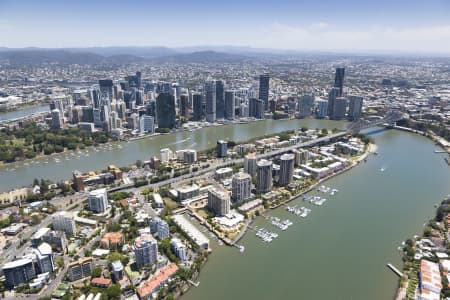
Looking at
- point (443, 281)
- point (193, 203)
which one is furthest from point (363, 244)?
point (193, 203)

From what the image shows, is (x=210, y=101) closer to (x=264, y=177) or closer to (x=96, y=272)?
(x=264, y=177)

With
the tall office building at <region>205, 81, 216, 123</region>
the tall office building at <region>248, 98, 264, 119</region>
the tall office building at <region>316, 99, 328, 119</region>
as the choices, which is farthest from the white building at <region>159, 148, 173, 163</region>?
the tall office building at <region>316, 99, 328, 119</region>

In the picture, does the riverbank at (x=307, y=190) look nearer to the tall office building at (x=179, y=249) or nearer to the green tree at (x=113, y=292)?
the tall office building at (x=179, y=249)

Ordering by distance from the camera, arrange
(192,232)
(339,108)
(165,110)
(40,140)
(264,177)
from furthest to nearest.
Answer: (339,108), (165,110), (40,140), (264,177), (192,232)

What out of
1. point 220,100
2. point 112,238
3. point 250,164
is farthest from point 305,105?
point 112,238

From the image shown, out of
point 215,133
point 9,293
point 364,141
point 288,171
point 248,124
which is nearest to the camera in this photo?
point 9,293

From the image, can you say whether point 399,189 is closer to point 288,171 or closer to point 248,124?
point 288,171

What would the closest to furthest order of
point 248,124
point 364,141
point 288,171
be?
1. point 288,171
2. point 364,141
3. point 248,124

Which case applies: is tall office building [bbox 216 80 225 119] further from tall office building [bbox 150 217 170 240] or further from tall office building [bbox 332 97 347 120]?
tall office building [bbox 150 217 170 240]
